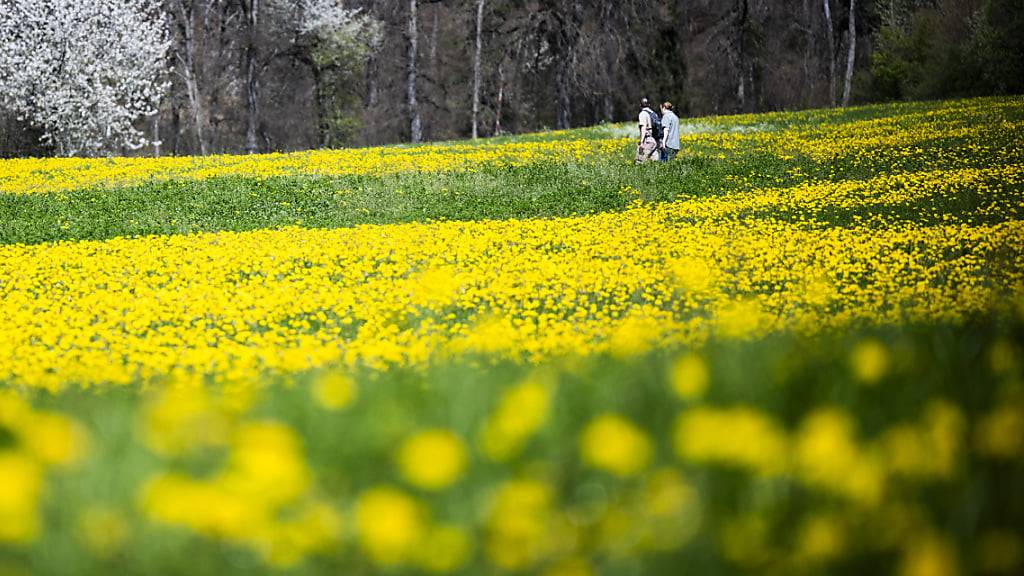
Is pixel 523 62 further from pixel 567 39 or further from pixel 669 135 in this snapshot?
pixel 669 135

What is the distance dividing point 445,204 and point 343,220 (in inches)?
88.1

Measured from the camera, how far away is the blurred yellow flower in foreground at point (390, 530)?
1966 millimetres

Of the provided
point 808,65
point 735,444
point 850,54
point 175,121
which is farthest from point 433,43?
point 735,444

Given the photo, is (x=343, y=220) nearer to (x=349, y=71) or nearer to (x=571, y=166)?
(x=571, y=166)

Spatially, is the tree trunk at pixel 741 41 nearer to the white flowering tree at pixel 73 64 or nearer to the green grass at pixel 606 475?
the white flowering tree at pixel 73 64

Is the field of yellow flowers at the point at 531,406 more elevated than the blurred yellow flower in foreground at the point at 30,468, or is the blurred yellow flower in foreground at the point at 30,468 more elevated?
the blurred yellow flower in foreground at the point at 30,468

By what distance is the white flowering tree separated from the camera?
121 ft

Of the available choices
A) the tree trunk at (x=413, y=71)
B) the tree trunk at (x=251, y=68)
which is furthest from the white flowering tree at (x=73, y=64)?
the tree trunk at (x=413, y=71)

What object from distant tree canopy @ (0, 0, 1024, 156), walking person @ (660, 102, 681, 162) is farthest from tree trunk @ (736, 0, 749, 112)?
walking person @ (660, 102, 681, 162)

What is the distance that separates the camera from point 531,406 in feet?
8.86

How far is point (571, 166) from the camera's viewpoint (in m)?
22.7

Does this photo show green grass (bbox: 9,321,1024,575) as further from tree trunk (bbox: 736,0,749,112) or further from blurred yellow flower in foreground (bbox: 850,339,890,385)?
tree trunk (bbox: 736,0,749,112)

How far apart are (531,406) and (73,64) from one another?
132ft

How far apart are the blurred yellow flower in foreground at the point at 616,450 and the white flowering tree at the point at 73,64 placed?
129ft
